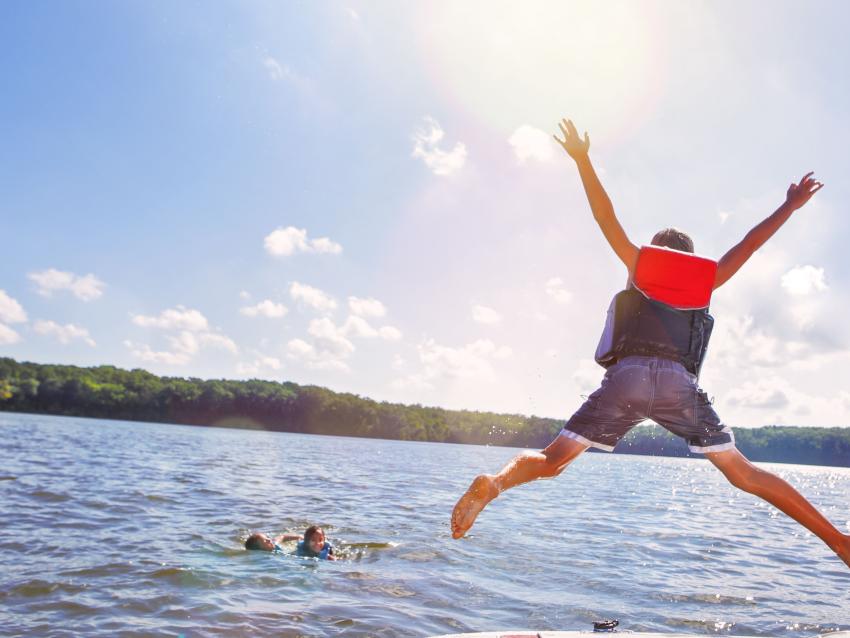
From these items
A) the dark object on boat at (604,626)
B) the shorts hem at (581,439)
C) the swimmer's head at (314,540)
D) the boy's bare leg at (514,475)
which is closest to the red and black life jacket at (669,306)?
the shorts hem at (581,439)

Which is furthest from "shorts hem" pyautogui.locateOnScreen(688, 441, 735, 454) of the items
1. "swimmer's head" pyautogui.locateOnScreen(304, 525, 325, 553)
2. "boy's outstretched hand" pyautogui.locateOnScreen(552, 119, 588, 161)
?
"swimmer's head" pyautogui.locateOnScreen(304, 525, 325, 553)

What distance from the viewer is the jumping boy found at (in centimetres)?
409

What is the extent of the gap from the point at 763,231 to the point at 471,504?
271 cm

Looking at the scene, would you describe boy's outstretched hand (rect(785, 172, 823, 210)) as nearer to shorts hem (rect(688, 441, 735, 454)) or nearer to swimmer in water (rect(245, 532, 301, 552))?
shorts hem (rect(688, 441, 735, 454))

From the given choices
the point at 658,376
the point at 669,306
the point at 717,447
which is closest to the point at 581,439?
the point at 658,376

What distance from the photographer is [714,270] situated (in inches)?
164

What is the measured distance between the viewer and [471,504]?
3.80m

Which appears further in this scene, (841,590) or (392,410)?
(392,410)

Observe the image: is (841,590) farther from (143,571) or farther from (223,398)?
(223,398)

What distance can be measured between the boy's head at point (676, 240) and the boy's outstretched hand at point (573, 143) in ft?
2.64

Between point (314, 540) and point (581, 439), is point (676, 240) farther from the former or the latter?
point (314, 540)

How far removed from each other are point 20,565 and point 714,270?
9.87m

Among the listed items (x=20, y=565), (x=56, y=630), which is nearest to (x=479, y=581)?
(x=56, y=630)

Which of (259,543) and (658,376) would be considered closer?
(658,376)
